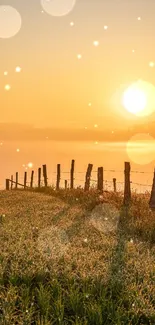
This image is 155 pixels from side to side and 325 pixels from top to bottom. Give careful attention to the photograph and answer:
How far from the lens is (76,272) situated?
8.38 meters

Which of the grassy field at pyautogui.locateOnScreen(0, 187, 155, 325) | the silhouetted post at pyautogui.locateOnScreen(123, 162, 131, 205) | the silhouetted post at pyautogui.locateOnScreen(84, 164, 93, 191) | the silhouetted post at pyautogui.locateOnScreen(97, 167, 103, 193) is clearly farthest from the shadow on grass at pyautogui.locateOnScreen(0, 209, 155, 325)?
the silhouetted post at pyautogui.locateOnScreen(84, 164, 93, 191)

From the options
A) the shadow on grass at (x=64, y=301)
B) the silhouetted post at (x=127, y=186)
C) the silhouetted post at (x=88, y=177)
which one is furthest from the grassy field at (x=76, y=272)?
the silhouetted post at (x=88, y=177)

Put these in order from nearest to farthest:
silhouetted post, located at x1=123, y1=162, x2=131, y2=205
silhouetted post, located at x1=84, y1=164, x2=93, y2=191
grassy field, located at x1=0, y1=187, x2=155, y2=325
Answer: grassy field, located at x1=0, y1=187, x2=155, y2=325, silhouetted post, located at x1=123, y1=162, x2=131, y2=205, silhouetted post, located at x1=84, y1=164, x2=93, y2=191

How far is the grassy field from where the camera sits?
6699mm

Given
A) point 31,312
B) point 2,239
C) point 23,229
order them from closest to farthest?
point 31,312 → point 2,239 → point 23,229

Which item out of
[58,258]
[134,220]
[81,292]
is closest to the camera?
[81,292]

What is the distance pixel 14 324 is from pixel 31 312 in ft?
1.59

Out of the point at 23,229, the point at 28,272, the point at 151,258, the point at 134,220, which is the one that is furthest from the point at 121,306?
the point at 134,220

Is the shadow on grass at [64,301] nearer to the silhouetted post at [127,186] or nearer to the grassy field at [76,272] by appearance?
the grassy field at [76,272]

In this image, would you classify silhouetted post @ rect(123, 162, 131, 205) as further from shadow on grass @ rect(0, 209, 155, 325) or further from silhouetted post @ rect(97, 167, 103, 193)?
shadow on grass @ rect(0, 209, 155, 325)

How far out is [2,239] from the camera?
11.4 meters

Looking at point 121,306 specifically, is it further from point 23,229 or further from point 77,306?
point 23,229

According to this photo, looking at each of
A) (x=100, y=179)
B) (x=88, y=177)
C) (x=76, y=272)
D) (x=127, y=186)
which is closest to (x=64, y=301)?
(x=76, y=272)

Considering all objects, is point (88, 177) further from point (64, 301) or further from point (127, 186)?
point (64, 301)
